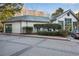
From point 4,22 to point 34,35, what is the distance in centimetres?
69

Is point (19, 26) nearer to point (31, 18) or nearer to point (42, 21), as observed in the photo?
point (31, 18)

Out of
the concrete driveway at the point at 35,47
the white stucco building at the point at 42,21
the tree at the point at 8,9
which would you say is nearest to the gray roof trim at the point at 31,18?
the white stucco building at the point at 42,21

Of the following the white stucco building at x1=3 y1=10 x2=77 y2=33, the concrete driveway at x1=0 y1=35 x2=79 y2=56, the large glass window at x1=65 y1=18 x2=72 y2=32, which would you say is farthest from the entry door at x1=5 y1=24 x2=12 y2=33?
the large glass window at x1=65 y1=18 x2=72 y2=32

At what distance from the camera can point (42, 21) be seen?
13.5 feet

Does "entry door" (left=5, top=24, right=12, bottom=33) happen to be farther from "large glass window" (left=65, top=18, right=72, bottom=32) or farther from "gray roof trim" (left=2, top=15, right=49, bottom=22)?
"large glass window" (left=65, top=18, right=72, bottom=32)

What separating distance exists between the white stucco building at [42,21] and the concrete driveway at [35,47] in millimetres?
223

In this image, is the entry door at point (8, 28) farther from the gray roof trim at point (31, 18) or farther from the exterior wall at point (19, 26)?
the gray roof trim at point (31, 18)

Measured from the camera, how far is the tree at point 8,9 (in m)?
4.18

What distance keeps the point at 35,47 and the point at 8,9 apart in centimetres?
101

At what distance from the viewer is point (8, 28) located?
13.8ft

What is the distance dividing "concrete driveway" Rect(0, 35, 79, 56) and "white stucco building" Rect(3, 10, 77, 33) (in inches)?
8.8

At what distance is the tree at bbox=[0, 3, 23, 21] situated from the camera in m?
4.18

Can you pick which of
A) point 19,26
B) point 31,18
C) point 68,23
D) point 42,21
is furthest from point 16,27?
point 68,23

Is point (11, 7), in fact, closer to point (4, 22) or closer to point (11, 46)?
point (4, 22)
